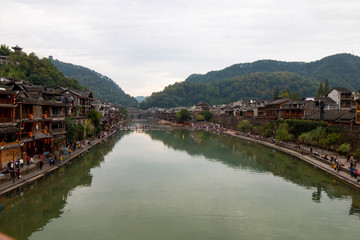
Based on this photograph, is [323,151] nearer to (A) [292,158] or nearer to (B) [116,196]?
(A) [292,158]

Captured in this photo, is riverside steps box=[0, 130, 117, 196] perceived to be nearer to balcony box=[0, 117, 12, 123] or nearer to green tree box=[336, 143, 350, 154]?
balcony box=[0, 117, 12, 123]

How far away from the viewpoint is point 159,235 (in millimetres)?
17109

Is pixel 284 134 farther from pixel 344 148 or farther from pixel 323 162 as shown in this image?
pixel 323 162

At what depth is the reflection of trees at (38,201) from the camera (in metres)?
17.9

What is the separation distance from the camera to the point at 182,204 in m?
22.8

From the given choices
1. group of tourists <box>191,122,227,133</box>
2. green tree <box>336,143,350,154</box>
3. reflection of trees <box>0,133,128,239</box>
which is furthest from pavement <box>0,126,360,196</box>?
group of tourists <box>191,122,227,133</box>

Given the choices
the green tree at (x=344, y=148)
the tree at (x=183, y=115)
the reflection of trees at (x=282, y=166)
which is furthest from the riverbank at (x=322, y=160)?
the tree at (x=183, y=115)

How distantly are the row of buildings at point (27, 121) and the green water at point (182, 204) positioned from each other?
5.15 metres

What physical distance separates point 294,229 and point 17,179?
25635 mm

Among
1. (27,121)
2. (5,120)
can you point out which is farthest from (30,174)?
(27,121)

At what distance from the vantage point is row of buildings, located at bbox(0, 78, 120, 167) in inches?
1045

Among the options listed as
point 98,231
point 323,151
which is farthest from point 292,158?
point 98,231

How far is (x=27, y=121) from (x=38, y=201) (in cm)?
1352

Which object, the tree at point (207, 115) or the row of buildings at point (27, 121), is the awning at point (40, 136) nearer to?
the row of buildings at point (27, 121)
